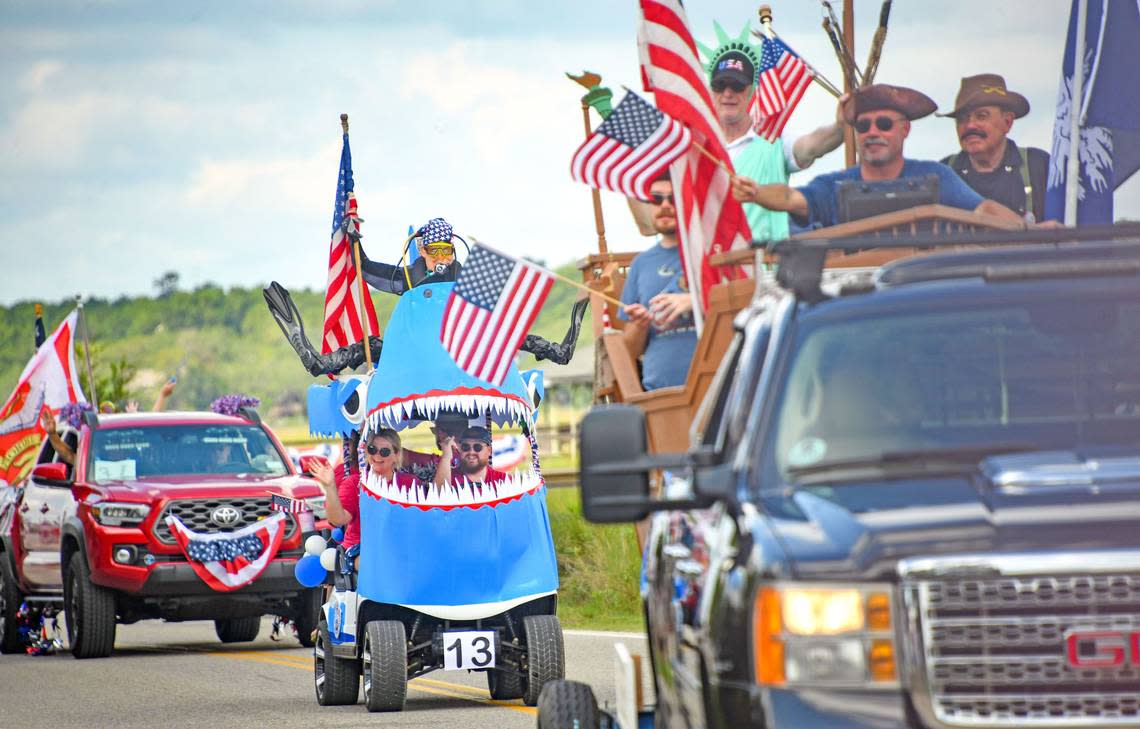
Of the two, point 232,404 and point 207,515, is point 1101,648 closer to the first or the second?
point 207,515

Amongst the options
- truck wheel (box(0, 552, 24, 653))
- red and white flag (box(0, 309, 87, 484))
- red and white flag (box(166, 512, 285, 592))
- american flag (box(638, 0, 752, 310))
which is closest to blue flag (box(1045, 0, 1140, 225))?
american flag (box(638, 0, 752, 310))

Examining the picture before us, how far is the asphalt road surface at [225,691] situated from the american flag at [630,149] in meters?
2.20

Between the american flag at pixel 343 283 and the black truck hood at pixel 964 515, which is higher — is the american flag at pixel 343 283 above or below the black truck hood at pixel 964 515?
above

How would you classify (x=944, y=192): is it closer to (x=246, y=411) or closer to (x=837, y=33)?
(x=837, y=33)

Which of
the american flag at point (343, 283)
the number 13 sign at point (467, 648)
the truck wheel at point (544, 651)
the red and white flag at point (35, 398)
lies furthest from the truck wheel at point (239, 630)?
the truck wheel at point (544, 651)

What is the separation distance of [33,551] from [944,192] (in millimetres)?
12968

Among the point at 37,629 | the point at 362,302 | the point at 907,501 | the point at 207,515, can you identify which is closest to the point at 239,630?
the point at 37,629

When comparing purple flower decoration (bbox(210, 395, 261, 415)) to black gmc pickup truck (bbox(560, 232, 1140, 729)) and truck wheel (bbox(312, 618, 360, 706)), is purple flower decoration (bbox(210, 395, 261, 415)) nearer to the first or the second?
truck wheel (bbox(312, 618, 360, 706))

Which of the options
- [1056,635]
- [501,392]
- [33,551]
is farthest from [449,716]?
[33,551]

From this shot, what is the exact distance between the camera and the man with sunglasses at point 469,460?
11961 millimetres

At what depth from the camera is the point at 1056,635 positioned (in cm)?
496

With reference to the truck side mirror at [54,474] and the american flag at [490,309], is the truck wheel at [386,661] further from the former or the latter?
the truck side mirror at [54,474]

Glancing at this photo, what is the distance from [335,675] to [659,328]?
449cm

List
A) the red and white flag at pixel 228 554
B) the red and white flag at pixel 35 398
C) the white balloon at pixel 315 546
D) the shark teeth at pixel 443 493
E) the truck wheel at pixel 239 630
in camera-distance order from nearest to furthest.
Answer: the shark teeth at pixel 443 493
the white balloon at pixel 315 546
the red and white flag at pixel 228 554
the truck wheel at pixel 239 630
the red and white flag at pixel 35 398
